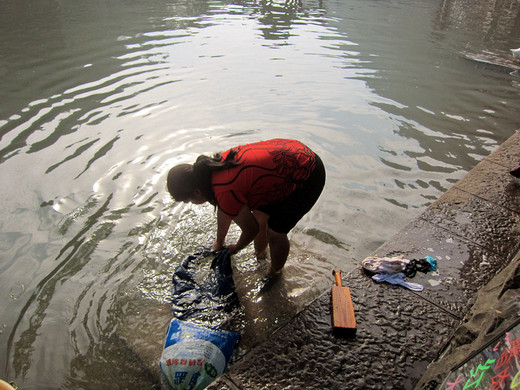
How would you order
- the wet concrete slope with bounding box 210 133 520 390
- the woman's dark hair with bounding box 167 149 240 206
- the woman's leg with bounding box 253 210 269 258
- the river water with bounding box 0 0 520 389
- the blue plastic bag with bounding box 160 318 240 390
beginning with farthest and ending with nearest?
the woman's leg with bounding box 253 210 269 258
the river water with bounding box 0 0 520 389
the woman's dark hair with bounding box 167 149 240 206
the blue plastic bag with bounding box 160 318 240 390
the wet concrete slope with bounding box 210 133 520 390

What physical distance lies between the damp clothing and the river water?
2.89 feet

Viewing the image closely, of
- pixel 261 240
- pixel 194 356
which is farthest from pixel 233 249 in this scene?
pixel 194 356

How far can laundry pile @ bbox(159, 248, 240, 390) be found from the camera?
224cm

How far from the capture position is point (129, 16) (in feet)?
44.8

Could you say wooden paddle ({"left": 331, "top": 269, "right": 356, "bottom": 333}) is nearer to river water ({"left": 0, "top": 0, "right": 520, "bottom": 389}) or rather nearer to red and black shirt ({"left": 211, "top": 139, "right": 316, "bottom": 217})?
river water ({"left": 0, "top": 0, "right": 520, "bottom": 389})

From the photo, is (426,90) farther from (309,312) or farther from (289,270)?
(309,312)

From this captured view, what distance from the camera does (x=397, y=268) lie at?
269cm

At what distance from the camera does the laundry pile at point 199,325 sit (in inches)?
88.3

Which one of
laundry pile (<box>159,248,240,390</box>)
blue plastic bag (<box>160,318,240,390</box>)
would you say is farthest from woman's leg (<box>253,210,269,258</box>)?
blue plastic bag (<box>160,318,240,390</box>)

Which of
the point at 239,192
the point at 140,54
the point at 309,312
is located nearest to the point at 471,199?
the point at 309,312

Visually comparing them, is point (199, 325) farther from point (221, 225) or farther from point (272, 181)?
point (272, 181)

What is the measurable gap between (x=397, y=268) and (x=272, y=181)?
1.12 metres

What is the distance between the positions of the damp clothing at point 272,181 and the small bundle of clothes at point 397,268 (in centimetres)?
66

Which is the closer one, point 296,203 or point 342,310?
point 342,310
